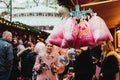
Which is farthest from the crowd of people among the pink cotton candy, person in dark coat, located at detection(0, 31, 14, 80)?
the pink cotton candy

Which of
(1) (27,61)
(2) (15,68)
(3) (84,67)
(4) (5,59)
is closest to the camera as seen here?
(3) (84,67)

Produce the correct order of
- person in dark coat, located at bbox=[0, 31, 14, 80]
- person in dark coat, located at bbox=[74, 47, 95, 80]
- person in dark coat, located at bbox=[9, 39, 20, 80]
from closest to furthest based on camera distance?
1. person in dark coat, located at bbox=[74, 47, 95, 80]
2. person in dark coat, located at bbox=[0, 31, 14, 80]
3. person in dark coat, located at bbox=[9, 39, 20, 80]

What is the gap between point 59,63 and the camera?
9.22m

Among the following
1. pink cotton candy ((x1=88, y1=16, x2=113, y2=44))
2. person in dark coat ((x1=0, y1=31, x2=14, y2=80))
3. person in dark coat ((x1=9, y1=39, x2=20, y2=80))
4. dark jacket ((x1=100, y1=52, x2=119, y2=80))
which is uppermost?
pink cotton candy ((x1=88, y1=16, x2=113, y2=44))

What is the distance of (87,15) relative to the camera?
5.02 meters

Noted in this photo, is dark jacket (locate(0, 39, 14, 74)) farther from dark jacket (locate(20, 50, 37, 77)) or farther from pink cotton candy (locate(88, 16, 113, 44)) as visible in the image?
pink cotton candy (locate(88, 16, 113, 44))

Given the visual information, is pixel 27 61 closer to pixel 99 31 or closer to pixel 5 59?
pixel 5 59

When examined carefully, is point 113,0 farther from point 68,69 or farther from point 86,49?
point 68,69

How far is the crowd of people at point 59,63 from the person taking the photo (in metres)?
6.50

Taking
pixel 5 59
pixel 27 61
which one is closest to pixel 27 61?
pixel 27 61

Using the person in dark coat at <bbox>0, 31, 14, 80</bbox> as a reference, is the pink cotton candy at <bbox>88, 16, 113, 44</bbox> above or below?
above

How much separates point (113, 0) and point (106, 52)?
1854 millimetres

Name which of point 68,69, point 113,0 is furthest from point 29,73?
point 113,0

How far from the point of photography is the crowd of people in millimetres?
6504
